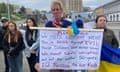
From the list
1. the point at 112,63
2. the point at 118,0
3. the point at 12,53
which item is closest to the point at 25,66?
the point at 12,53

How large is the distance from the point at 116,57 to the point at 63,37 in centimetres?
119

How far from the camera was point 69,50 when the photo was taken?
5102 mm

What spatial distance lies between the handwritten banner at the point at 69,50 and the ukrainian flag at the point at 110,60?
567 millimetres

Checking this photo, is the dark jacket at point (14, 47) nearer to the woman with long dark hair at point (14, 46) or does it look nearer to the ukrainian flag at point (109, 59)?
the woman with long dark hair at point (14, 46)

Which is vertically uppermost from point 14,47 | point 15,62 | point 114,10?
point 114,10

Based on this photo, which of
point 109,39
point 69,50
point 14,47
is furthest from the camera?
point 14,47

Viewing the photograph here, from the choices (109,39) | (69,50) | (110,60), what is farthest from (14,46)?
(69,50)

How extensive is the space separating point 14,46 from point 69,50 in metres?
4.02

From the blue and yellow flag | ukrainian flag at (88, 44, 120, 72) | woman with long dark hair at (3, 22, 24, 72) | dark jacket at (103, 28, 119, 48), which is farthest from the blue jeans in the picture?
the blue and yellow flag

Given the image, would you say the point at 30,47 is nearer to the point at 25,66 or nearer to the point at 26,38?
the point at 26,38

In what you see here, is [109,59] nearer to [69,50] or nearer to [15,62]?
[69,50]

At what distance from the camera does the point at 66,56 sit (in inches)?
201

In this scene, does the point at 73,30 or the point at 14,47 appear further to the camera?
the point at 14,47

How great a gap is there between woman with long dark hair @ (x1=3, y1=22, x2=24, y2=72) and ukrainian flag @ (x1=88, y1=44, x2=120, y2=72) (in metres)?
3.56
